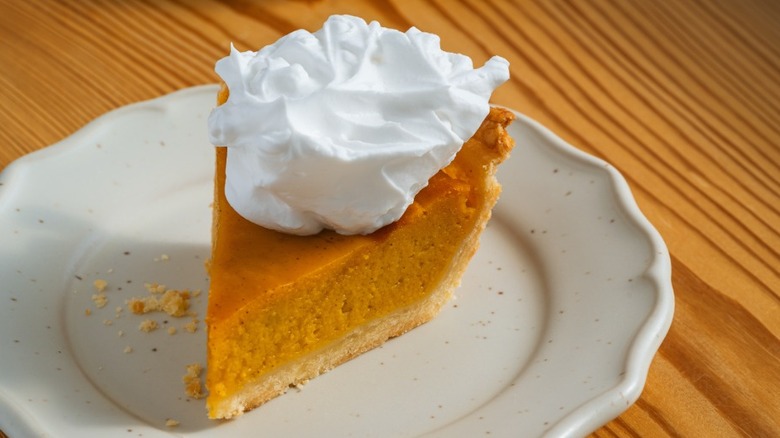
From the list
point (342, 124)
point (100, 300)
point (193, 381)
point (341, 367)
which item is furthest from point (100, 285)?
point (342, 124)

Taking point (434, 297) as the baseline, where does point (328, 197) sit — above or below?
above

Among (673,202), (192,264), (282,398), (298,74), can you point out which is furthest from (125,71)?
(673,202)

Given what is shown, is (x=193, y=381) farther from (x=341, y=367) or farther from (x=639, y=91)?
(x=639, y=91)

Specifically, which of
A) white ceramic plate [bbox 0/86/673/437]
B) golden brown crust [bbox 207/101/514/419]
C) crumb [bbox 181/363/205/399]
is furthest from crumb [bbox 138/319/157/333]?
golden brown crust [bbox 207/101/514/419]

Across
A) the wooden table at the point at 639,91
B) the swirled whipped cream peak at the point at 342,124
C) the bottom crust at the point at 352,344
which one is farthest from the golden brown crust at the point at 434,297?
the wooden table at the point at 639,91

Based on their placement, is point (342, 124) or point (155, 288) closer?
point (342, 124)

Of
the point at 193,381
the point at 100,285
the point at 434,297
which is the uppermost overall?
the point at 434,297

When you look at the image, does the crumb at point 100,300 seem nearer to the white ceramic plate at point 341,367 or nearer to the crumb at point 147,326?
the white ceramic plate at point 341,367
